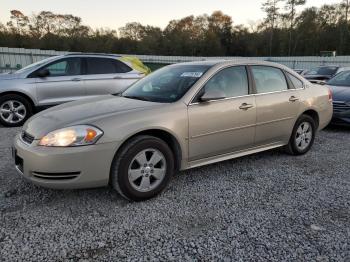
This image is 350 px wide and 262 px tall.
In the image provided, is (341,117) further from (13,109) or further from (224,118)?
(13,109)

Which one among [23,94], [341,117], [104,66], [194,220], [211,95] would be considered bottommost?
[194,220]

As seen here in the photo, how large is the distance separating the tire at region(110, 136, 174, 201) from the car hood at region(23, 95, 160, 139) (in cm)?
42

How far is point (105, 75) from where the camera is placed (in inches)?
307

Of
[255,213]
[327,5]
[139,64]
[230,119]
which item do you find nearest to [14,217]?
[255,213]

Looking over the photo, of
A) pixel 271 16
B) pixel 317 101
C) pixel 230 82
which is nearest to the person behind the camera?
pixel 230 82

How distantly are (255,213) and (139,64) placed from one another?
6.16 m

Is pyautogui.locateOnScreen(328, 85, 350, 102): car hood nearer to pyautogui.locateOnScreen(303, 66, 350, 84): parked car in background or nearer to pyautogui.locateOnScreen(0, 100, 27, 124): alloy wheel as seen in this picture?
pyautogui.locateOnScreen(303, 66, 350, 84): parked car in background

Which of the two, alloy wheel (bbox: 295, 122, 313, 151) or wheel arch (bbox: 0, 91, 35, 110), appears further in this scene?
wheel arch (bbox: 0, 91, 35, 110)

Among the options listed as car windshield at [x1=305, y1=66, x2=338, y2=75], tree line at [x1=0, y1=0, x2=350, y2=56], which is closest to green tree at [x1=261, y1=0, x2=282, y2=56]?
tree line at [x1=0, y1=0, x2=350, y2=56]

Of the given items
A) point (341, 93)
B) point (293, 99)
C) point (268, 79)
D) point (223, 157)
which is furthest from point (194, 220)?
point (341, 93)

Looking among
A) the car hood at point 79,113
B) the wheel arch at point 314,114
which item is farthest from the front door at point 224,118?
the wheel arch at point 314,114

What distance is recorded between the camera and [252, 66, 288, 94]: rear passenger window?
14.5 feet

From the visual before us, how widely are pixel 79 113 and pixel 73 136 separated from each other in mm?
472

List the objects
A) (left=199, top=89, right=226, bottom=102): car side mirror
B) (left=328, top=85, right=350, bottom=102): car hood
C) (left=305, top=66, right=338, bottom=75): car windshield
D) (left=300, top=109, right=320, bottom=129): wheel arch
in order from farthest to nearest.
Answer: (left=305, top=66, right=338, bottom=75): car windshield, (left=328, top=85, right=350, bottom=102): car hood, (left=300, top=109, right=320, bottom=129): wheel arch, (left=199, top=89, right=226, bottom=102): car side mirror
